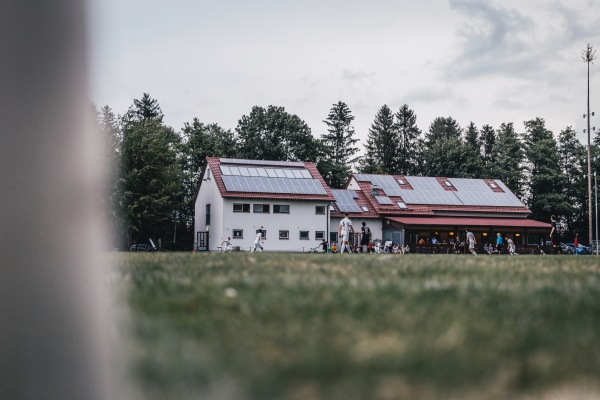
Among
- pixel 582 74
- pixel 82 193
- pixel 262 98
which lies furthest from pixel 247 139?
pixel 82 193

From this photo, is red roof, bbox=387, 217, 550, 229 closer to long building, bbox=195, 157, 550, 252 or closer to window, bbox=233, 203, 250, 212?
long building, bbox=195, 157, 550, 252

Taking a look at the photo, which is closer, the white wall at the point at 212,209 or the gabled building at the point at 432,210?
the white wall at the point at 212,209

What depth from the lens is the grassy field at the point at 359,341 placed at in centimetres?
273

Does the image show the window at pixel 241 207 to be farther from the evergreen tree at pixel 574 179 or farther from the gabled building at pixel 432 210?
the evergreen tree at pixel 574 179

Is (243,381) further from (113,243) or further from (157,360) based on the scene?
(113,243)

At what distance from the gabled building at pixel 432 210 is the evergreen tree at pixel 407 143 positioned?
31.5 meters

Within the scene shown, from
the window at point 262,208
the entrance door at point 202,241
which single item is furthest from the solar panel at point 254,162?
the entrance door at point 202,241

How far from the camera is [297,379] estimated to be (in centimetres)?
277

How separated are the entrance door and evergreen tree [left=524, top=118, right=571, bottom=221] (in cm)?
4454

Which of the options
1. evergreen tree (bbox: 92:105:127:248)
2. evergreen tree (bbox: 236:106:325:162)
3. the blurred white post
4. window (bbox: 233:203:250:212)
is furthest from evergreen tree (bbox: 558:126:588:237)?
the blurred white post

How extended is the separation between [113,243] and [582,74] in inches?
1966

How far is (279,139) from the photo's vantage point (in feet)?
280

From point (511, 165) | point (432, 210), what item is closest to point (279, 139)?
point (432, 210)

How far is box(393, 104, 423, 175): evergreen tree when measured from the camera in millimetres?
109375
